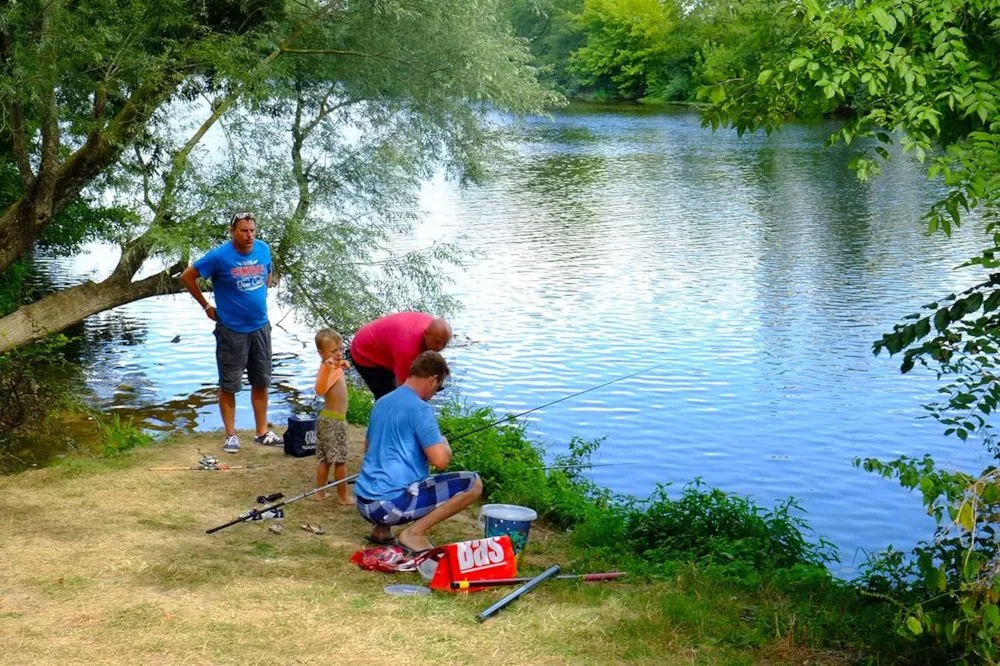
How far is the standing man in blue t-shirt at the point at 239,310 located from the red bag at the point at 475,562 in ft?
10.5

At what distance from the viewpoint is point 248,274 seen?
793cm

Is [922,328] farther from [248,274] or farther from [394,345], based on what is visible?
[248,274]

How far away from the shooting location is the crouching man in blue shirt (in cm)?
561

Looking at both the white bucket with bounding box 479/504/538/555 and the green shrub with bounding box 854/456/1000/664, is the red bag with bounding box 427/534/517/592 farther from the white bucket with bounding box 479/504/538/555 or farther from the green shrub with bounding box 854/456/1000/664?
the green shrub with bounding box 854/456/1000/664

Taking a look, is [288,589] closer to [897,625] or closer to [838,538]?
[897,625]

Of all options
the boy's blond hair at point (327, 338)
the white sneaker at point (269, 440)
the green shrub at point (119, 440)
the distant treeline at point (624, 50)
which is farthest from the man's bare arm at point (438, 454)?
the distant treeline at point (624, 50)

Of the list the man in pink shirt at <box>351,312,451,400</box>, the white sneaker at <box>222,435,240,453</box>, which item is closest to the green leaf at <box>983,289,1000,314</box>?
the man in pink shirt at <box>351,312,451,400</box>

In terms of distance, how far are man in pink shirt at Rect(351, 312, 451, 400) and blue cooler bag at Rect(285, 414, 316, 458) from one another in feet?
3.52

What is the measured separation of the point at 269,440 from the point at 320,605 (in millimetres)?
3411

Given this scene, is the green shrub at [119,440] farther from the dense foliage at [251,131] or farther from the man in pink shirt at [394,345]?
the man in pink shirt at [394,345]

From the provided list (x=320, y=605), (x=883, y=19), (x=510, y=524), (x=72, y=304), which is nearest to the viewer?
(x=883, y=19)

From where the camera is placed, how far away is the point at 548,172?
29.3 meters

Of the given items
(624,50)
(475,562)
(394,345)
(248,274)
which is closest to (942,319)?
(475,562)

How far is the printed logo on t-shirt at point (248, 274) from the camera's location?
25.9 feet
